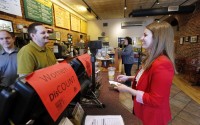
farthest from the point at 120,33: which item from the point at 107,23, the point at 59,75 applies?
the point at 59,75

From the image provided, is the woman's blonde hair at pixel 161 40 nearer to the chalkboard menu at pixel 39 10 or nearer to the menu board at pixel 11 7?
the menu board at pixel 11 7

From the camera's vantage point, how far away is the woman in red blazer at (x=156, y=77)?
856mm

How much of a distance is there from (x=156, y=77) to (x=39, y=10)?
3964 millimetres

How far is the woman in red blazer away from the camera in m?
0.86

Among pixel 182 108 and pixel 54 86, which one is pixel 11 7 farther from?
pixel 182 108

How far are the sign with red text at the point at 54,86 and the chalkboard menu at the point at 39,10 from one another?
11.4 ft

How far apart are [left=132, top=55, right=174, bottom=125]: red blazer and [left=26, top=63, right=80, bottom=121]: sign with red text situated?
1.84 feet

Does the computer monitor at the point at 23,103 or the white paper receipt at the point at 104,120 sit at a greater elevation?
the computer monitor at the point at 23,103

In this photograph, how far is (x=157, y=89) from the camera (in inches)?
33.5

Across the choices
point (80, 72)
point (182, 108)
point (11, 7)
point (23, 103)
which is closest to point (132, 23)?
point (182, 108)

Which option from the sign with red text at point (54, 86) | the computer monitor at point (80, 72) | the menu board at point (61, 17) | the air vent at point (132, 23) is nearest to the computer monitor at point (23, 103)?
the sign with red text at point (54, 86)

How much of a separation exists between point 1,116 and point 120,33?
8.79 meters

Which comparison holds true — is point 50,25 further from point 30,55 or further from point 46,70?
point 46,70

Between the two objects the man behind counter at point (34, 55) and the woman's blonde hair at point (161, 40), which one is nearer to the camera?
the woman's blonde hair at point (161, 40)
